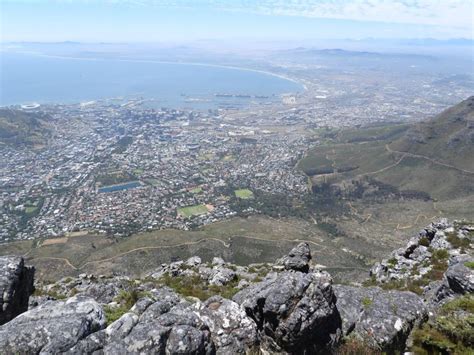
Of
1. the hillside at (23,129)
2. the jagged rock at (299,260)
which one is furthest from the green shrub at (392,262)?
the hillside at (23,129)

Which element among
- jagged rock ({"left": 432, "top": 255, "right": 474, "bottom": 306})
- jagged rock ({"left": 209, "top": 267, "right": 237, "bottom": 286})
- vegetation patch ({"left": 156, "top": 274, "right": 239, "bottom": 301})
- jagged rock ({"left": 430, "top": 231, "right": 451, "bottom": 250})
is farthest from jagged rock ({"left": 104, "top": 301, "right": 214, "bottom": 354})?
jagged rock ({"left": 430, "top": 231, "right": 451, "bottom": 250})

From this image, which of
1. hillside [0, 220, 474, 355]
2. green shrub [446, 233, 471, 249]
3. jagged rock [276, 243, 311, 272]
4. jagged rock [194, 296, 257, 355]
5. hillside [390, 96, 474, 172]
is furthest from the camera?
hillside [390, 96, 474, 172]

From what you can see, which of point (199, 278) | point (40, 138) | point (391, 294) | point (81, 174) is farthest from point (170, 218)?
point (40, 138)

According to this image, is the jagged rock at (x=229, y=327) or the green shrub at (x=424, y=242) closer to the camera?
the jagged rock at (x=229, y=327)

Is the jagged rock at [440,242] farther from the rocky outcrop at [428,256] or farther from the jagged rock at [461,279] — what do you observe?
the jagged rock at [461,279]

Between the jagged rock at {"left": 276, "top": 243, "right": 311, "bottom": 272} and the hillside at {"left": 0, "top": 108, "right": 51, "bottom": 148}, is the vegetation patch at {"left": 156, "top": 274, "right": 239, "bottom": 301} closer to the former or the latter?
the jagged rock at {"left": 276, "top": 243, "right": 311, "bottom": 272}
